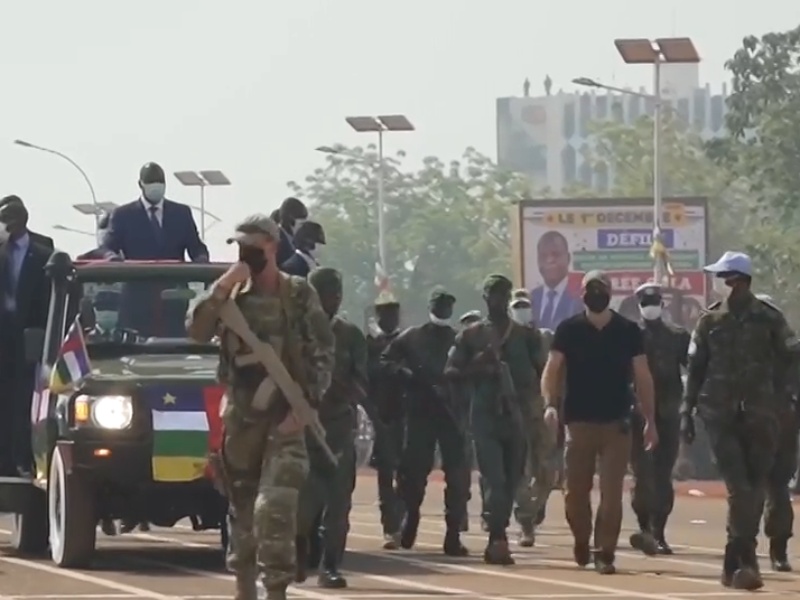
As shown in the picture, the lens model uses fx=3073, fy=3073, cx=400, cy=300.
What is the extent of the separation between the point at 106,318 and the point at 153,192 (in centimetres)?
124

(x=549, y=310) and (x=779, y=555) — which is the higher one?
(x=549, y=310)

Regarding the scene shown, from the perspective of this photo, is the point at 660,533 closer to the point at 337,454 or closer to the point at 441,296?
the point at 441,296

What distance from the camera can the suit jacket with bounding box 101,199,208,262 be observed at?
2128cm

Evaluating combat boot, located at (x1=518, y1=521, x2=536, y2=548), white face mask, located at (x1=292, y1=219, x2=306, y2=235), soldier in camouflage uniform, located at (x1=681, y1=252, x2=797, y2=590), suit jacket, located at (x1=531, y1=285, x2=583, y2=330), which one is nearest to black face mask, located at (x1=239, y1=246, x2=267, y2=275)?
soldier in camouflage uniform, located at (x1=681, y1=252, x2=797, y2=590)

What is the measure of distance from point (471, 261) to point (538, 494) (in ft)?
417

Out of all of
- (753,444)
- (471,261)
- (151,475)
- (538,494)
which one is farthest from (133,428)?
(471,261)

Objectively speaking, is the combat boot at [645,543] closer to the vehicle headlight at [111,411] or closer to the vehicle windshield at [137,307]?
the vehicle windshield at [137,307]

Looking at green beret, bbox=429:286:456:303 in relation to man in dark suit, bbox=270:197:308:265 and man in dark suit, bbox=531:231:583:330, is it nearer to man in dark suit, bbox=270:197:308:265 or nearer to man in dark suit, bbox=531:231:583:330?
man in dark suit, bbox=270:197:308:265

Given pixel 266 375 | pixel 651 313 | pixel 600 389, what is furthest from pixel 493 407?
pixel 266 375

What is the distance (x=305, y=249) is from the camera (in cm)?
2031

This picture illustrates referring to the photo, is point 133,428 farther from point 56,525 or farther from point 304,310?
point 304,310

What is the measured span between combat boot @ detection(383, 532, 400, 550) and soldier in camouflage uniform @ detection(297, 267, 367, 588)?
4.06 meters

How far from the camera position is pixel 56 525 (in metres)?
19.7

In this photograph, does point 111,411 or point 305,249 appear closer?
point 111,411
